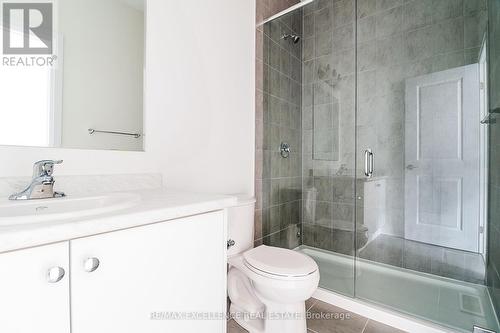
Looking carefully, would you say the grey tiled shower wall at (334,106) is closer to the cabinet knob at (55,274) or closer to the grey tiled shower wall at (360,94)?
the grey tiled shower wall at (360,94)

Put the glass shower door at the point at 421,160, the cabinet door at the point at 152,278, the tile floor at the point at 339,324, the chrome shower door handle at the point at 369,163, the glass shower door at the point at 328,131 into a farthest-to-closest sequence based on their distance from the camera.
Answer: the glass shower door at the point at 328,131
the chrome shower door handle at the point at 369,163
the glass shower door at the point at 421,160
the tile floor at the point at 339,324
the cabinet door at the point at 152,278

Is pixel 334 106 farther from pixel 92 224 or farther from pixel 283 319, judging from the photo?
pixel 92 224

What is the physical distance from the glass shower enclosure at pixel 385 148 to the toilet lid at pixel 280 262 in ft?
1.98

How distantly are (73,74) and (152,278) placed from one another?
0.91m

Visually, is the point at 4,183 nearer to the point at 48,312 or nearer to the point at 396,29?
the point at 48,312

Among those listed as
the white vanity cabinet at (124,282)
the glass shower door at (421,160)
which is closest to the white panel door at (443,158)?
the glass shower door at (421,160)

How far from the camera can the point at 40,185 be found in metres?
0.82

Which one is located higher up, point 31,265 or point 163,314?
point 31,265

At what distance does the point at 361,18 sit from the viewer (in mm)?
2176

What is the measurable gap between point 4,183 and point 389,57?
8.39 feet

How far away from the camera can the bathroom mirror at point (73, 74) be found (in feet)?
2.96

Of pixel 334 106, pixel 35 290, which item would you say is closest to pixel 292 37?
pixel 334 106

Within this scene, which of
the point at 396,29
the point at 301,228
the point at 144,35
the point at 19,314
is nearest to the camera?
the point at 19,314

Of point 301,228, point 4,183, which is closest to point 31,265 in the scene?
point 4,183
